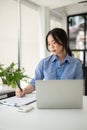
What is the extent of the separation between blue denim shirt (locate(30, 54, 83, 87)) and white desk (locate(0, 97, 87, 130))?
1.69ft

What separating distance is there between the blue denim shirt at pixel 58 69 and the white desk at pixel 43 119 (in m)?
0.51

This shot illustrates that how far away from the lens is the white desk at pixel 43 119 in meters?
0.96

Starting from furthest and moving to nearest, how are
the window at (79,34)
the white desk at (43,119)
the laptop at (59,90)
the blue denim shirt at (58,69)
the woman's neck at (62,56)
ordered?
the window at (79,34) < the woman's neck at (62,56) < the blue denim shirt at (58,69) < the laptop at (59,90) < the white desk at (43,119)

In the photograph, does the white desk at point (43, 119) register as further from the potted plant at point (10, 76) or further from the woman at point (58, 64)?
the woman at point (58, 64)

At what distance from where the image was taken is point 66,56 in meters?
1.87

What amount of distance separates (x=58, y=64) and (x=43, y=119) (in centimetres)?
85

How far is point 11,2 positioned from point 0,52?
0.98 metres

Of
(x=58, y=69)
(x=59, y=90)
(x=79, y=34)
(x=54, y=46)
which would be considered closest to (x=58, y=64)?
(x=58, y=69)

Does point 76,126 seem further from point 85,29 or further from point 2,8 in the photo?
point 85,29

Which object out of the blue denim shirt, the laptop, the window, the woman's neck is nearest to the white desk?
the laptop

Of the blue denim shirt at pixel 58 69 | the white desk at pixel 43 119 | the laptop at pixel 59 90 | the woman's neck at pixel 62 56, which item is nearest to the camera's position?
the white desk at pixel 43 119

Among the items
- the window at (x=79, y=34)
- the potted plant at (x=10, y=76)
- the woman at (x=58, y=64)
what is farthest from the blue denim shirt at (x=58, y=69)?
the window at (x=79, y=34)

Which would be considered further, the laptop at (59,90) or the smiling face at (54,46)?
the smiling face at (54,46)

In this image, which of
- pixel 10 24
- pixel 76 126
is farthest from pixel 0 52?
pixel 76 126
